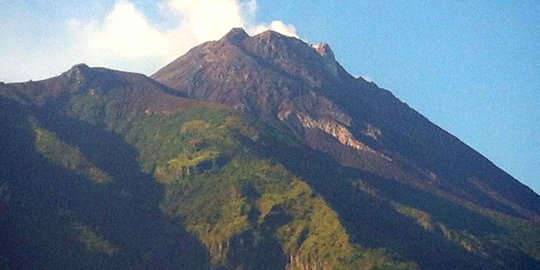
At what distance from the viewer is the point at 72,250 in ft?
653

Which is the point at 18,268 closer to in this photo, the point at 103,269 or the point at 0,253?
the point at 0,253

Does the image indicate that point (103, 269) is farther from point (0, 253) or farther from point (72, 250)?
point (0, 253)

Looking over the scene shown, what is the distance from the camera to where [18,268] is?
185 metres

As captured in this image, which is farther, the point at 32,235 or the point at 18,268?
the point at 32,235

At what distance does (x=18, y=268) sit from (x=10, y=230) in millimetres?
15858

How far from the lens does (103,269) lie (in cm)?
19688

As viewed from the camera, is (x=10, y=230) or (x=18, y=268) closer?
(x=18, y=268)

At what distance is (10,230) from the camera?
198 meters

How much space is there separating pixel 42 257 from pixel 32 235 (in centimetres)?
892

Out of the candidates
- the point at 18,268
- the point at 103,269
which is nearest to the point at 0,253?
the point at 18,268

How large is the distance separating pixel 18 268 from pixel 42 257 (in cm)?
875

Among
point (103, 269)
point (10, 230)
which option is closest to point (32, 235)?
point (10, 230)

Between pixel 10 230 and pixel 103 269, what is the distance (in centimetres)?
2512

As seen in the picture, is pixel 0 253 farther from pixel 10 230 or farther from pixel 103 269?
pixel 103 269
